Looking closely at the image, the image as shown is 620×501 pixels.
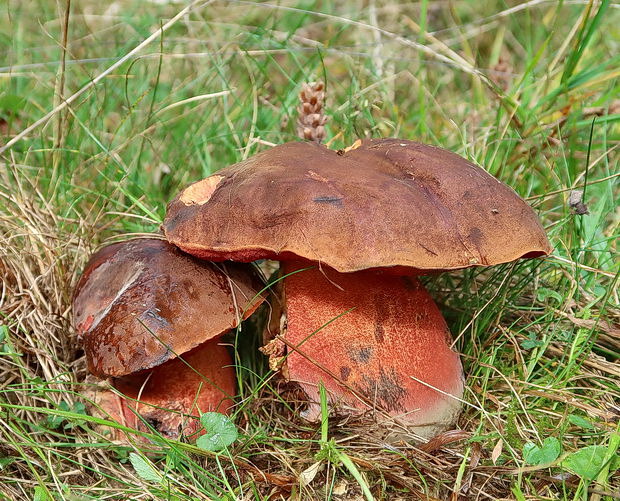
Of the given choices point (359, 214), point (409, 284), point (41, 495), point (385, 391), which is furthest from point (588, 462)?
point (41, 495)

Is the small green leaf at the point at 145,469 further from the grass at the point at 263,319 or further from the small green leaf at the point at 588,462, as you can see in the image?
the small green leaf at the point at 588,462

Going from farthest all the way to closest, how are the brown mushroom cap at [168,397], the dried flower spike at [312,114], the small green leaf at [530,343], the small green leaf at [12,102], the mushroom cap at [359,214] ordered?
the small green leaf at [12,102] → the dried flower spike at [312,114] → the small green leaf at [530,343] → the brown mushroom cap at [168,397] → the mushroom cap at [359,214]

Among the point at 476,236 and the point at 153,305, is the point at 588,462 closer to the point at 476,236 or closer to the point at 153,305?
the point at 476,236

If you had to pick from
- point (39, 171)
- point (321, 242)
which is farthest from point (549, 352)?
point (39, 171)

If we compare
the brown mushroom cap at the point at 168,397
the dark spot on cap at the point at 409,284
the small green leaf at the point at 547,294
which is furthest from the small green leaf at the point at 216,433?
the small green leaf at the point at 547,294

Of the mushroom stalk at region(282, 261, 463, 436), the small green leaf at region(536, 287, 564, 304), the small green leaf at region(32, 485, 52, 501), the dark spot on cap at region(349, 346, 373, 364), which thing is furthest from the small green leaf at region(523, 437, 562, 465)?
the small green leaf at region(32, 485, 52, 501)

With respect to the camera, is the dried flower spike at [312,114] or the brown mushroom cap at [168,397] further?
the dried flower spike at [312,114]

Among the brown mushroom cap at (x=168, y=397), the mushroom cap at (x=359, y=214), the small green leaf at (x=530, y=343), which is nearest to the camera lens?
the mushroom cap at (x=359, y=214)

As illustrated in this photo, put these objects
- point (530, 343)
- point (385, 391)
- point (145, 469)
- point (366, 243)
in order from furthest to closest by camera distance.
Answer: point (530, 343) < point (385, 391) < point (145, 469) < point (366, 243)
